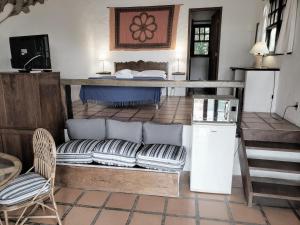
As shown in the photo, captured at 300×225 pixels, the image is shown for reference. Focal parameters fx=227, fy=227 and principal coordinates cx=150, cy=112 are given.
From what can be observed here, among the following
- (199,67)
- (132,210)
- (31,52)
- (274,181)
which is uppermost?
(31,52)

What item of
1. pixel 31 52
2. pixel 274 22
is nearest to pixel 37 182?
pixel 31 52

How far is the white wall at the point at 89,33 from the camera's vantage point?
17.7 feet

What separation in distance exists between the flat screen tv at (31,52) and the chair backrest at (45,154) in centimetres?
97

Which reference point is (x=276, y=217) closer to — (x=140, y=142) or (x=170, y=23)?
(x=140, y=142)

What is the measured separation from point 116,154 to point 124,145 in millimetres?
149

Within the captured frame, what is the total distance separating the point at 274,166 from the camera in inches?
96.3

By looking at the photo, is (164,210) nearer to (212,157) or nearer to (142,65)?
(212,157)

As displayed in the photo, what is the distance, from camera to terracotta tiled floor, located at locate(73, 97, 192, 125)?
3.29m

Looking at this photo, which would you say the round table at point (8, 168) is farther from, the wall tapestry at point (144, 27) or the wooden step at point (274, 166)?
the wall tapestry at point (144, 27)

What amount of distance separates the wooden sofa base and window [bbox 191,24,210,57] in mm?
5611

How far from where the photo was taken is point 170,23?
562cm

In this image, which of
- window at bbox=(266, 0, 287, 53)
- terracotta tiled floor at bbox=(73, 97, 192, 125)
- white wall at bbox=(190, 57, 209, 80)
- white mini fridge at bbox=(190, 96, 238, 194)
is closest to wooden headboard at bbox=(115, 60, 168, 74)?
white wall at bbox=(190, 57, 209, 80)

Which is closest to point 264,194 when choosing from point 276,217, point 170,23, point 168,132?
point 276,217

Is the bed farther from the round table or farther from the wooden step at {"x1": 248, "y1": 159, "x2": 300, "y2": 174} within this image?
the round table
